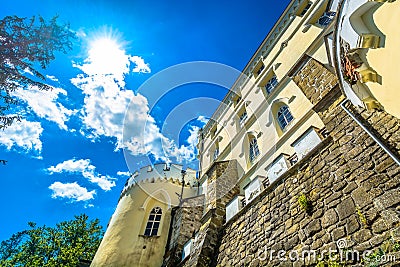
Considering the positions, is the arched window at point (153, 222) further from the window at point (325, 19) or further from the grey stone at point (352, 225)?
the window at point (325, 19)

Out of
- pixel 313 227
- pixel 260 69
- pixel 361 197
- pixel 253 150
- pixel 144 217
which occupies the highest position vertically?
pixel 260 69

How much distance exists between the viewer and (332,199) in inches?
161

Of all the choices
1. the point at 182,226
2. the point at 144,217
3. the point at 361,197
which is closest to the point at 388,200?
the point at 361,197

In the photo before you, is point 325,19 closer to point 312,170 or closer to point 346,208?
point 312,170

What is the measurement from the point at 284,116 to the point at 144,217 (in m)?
9.79

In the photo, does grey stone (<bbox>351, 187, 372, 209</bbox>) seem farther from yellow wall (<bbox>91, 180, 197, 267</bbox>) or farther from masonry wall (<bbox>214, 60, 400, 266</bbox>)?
yellow wall (<bbox>91, 180, 197, 267</bbox>)

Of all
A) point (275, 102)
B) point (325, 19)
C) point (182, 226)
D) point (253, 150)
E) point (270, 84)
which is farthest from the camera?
point (270, 84)

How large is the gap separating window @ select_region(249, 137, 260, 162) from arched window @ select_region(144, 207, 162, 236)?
6737 mm

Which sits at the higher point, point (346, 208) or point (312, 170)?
point (312, 170)

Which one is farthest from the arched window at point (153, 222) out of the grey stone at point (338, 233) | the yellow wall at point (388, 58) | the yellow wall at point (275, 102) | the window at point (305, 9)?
the window at point (305, 9)

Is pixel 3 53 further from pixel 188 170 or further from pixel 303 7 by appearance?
pixel 303 7

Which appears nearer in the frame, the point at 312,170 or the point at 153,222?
the point at 312,170

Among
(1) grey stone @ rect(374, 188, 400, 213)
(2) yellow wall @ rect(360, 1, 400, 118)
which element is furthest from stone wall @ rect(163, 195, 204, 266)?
(2) yellow wall @ rect(360, 1, 400, 118)

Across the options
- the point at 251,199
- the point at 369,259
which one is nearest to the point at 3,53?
the point at 251,199
